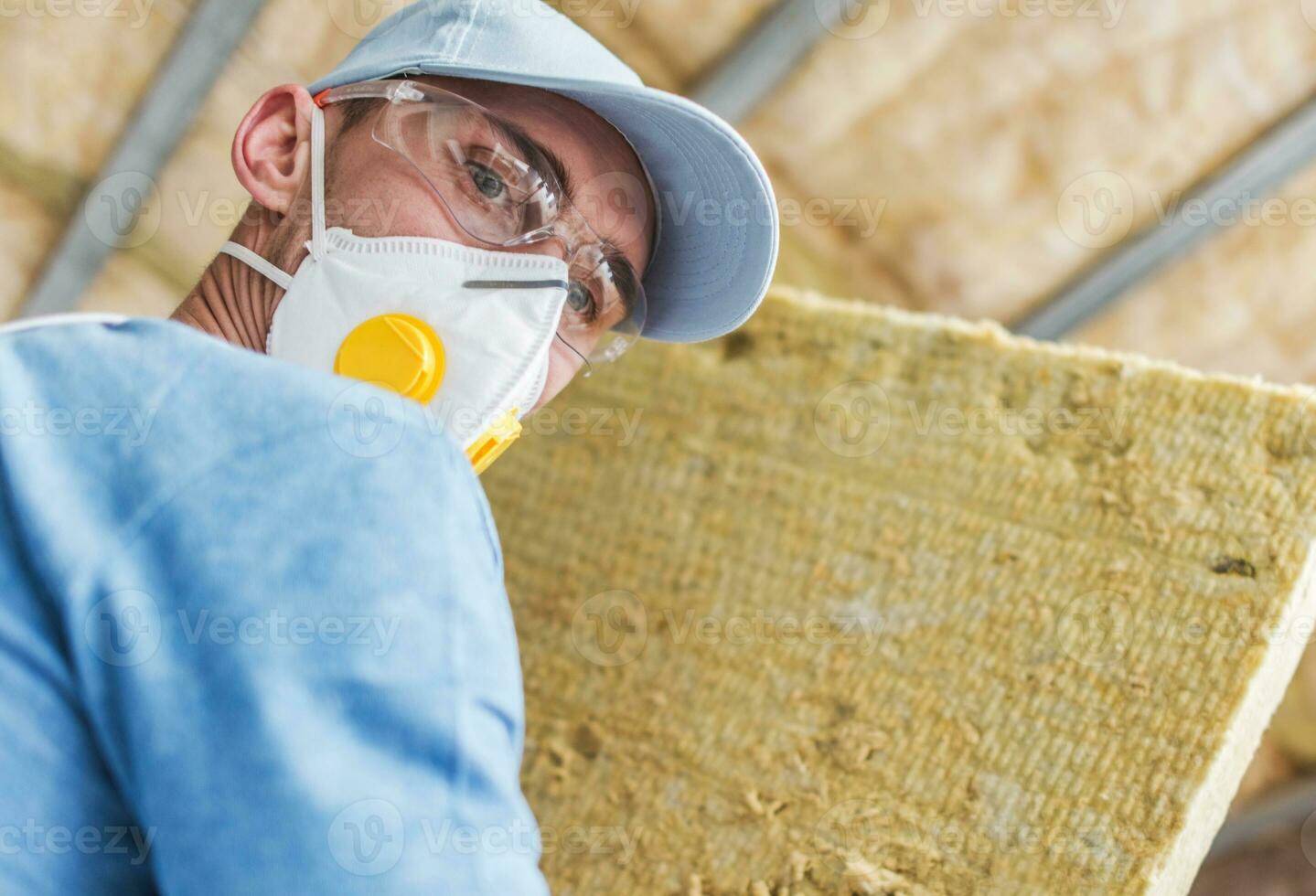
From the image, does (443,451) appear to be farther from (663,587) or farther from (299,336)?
(663,587)

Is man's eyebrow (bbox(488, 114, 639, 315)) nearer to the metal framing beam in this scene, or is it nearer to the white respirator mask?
the white respirator mask

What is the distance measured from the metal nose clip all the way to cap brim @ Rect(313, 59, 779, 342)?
165mm

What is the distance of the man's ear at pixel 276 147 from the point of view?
942 mm

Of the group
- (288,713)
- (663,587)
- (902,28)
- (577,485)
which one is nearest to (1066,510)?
(663,587)

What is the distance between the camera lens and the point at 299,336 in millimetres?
866

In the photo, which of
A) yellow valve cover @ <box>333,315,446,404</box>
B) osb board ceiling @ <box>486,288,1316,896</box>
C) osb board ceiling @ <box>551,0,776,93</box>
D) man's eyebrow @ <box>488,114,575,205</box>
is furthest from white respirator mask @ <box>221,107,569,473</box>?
osb board ceiling @ <box>551,0,776,93</box>

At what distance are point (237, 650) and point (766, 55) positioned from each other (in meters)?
1.66

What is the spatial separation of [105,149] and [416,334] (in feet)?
5.13

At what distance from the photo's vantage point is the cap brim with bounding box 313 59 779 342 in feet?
3.08

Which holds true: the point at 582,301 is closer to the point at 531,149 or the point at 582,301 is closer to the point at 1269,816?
the point at 531,149

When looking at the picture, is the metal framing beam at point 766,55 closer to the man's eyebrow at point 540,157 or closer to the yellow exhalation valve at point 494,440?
the man's eyebrow at point 540,157

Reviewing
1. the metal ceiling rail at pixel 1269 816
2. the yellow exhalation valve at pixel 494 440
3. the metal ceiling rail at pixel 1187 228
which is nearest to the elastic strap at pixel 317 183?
the yellow exhalation valve at pixel 494 440

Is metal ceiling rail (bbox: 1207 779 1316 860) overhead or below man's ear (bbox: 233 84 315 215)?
below

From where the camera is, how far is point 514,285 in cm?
90
